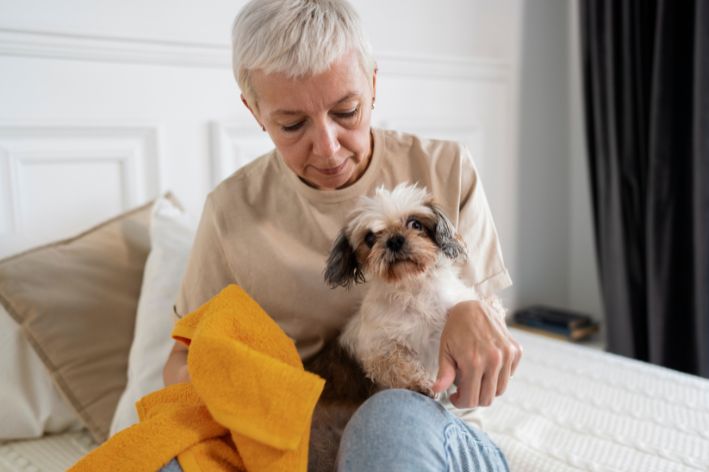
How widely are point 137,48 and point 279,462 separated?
1357 millimetres

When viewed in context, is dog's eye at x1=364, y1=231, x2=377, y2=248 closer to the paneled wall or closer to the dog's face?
the dog's face

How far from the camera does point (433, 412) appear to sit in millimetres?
1037

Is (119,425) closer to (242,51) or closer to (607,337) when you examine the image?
(242,51)

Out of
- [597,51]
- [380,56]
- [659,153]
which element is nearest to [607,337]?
[659,153]

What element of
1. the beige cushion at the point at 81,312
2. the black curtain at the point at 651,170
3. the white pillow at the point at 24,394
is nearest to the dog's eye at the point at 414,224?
the beige cushion at the point at 81,312

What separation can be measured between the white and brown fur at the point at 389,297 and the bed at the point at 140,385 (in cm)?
29

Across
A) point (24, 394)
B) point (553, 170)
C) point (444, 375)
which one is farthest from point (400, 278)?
point (553, 170)

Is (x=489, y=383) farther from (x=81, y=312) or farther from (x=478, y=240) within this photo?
(x=81, y=312)

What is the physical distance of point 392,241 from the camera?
3.53ft

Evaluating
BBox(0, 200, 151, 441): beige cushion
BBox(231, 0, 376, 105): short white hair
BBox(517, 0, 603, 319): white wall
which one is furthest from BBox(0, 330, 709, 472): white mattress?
BBox(517, 0, 603, 319): white wall

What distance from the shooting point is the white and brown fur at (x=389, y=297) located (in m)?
1.08

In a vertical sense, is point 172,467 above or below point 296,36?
below

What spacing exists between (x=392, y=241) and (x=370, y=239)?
49 millimetres

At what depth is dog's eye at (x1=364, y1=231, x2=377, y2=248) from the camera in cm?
110
